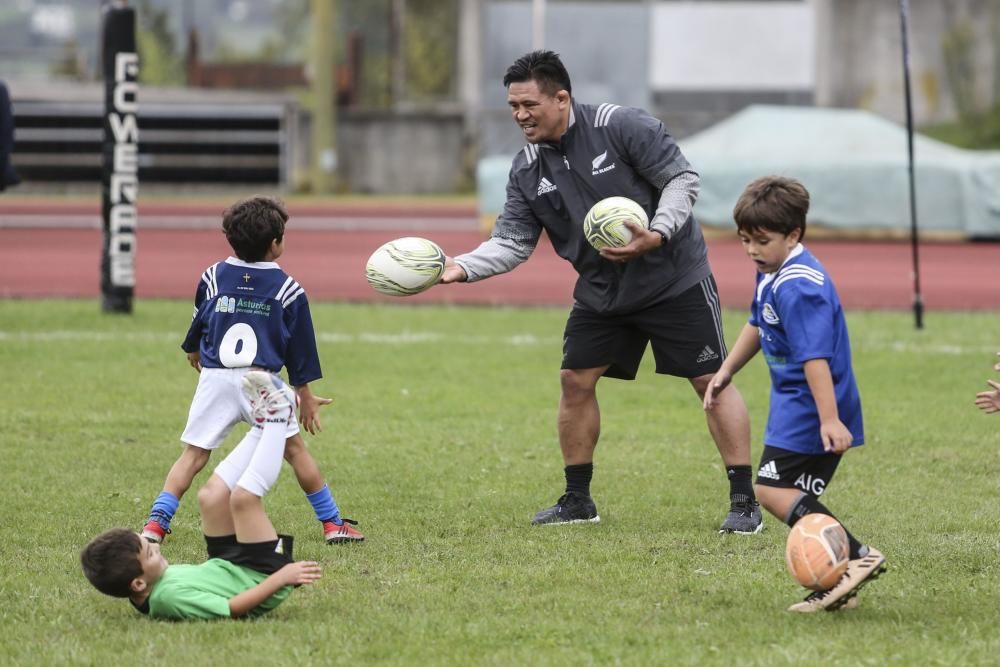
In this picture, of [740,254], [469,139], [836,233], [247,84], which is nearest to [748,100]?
[469,139]

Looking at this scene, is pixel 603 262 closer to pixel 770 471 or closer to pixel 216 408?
pixel 770 471

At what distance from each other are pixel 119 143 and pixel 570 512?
26.5 ft

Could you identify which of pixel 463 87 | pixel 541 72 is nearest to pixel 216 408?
pixel 541 72

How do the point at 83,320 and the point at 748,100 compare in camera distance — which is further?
the point at 748,100

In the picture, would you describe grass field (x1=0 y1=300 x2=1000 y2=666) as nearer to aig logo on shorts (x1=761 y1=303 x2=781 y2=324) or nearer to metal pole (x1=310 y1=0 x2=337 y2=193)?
aig logo on shorts (x1=761 y1=303 x2=781 y2=324)

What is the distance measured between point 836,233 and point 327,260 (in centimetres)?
882

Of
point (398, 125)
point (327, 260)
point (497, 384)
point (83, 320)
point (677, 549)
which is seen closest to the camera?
point (677, 549)

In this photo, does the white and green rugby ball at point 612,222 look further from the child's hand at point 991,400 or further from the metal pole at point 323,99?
the metal pole at point 323,99

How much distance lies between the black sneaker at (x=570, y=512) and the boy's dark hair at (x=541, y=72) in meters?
1.86

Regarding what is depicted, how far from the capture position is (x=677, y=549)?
6254mm

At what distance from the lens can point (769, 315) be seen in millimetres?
5285

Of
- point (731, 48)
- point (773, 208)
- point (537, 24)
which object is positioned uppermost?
point (537, 24)

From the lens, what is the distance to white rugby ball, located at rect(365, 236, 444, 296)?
20.7 feet

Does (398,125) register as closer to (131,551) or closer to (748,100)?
(748,100)
